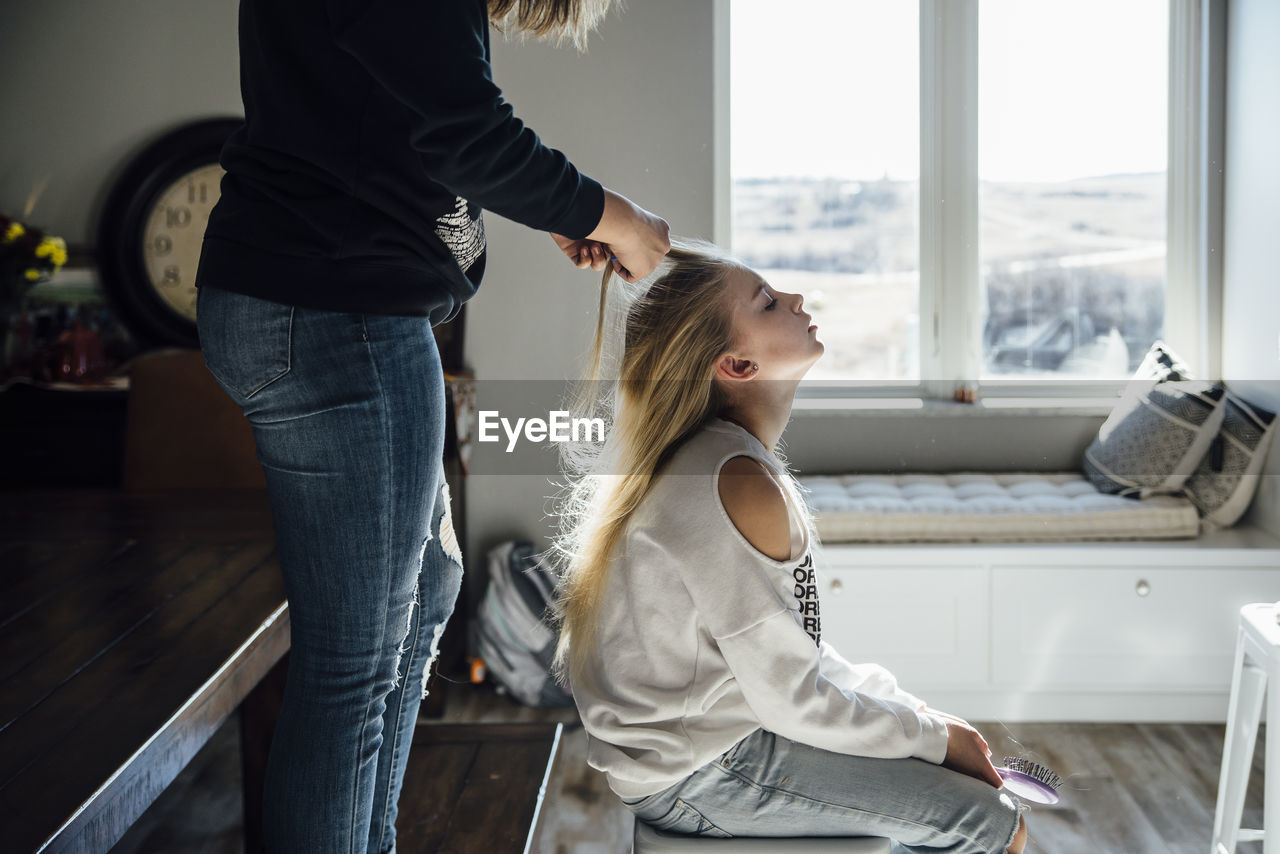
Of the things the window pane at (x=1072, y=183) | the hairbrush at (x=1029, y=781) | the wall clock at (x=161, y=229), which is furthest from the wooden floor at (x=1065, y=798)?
the wall clock at (x=161, y=229)

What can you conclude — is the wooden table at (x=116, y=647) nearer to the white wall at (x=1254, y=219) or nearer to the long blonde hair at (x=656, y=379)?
the long blonde hair at (x=656, y=379)

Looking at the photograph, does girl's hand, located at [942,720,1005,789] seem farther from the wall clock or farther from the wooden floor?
the wall clock

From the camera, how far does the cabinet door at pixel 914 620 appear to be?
221 cm

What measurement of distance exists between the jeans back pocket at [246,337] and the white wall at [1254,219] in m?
2.07

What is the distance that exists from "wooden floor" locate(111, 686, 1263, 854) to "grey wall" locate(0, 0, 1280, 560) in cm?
59

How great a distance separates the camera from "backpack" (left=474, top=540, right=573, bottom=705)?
2.33 meters

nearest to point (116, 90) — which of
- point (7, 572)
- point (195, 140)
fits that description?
point (195, 140)

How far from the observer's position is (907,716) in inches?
39.0

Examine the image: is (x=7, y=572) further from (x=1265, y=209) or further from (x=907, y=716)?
(x=1265, y=209)

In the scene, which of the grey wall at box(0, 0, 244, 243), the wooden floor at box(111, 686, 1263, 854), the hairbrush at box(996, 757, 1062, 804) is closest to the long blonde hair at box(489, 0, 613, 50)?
the hairbrush at box(996, 757, 1062, 804)

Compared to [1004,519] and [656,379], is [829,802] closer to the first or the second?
[656,379]

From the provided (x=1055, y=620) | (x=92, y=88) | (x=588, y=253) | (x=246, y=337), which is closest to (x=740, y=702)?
(x=588, y=253)

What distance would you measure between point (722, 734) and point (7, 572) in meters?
1.02

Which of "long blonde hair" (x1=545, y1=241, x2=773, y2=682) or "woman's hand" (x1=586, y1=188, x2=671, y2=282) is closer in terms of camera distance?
"woman's hand" (x1=586, y1=188, x2=671, y2=282)
